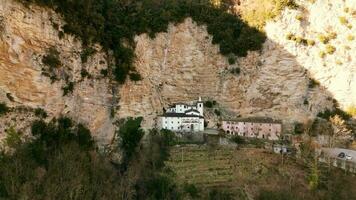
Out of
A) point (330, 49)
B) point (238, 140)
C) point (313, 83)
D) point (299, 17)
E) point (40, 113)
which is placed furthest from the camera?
point (299, 17)

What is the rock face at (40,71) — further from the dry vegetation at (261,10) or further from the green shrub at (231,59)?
the dry vegetation at (261,10)

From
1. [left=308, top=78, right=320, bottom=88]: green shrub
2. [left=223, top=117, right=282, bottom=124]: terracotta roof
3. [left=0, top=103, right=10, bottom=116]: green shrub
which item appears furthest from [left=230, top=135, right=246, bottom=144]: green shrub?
[left=0, top=103, right=10, bottom=116]: green shrub

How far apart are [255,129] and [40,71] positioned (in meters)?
21.6

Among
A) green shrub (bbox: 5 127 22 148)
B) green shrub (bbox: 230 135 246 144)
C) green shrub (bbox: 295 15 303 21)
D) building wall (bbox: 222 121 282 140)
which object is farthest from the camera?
green shrub (bbox: 295 15 303 21)

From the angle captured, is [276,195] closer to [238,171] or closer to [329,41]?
[238,171]

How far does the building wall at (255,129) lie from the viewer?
4338 cm

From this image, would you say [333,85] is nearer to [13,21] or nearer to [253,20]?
[253,20]

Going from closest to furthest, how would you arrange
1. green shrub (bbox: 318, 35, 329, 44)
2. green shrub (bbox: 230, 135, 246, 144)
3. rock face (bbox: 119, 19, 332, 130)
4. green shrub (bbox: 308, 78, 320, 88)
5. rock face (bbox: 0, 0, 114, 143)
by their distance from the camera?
rock face (bbox: 0, 0, 114, 143) < green shrub (bbox: 230, 135, 246, 144) < green shrub (bbox: 308, 78, 320, 88) < rock face (bbox: 119, 19, 332, 130) < green shrub (bbox: 318, 35, 329, 44)

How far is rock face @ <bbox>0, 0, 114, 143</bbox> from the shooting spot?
38.6 m

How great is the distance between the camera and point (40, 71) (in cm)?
4059

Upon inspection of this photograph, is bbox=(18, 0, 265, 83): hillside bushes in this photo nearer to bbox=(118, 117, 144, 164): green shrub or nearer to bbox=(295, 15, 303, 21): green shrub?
bbox=(295, 15, 303, 21): green shrub

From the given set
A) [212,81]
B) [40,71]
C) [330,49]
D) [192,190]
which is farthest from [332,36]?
[40,71]

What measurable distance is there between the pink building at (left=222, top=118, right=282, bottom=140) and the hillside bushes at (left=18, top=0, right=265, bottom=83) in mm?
8149

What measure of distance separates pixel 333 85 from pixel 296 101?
403 cm
